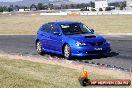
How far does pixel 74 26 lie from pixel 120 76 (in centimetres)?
644

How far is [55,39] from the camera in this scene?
58.3 feet

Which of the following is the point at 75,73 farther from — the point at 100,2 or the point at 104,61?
the point at 100,2

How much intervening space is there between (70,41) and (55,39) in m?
1.28

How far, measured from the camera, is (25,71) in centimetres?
1326

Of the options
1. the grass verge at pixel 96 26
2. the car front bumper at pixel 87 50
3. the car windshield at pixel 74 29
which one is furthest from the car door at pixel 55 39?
the grass verge at pixel 96 26

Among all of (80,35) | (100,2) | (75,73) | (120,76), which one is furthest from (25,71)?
(100,2)

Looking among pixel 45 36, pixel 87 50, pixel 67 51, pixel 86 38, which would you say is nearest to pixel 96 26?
pixel 45 36

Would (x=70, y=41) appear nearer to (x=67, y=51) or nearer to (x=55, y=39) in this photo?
(x=67, y=51)

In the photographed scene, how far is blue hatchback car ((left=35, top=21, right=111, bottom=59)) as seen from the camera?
54.0 feet

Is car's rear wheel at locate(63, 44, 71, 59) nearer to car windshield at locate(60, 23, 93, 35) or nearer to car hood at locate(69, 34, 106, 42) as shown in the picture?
car hood at locate(69, 34, 106, 42)

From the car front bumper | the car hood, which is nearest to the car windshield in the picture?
the car hood

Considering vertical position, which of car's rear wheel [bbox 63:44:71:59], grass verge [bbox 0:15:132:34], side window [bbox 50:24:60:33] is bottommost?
grass verge [bbox 0:15:132:34]

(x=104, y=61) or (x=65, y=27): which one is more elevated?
(x=65, y=27)

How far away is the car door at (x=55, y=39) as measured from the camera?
17453 mm
